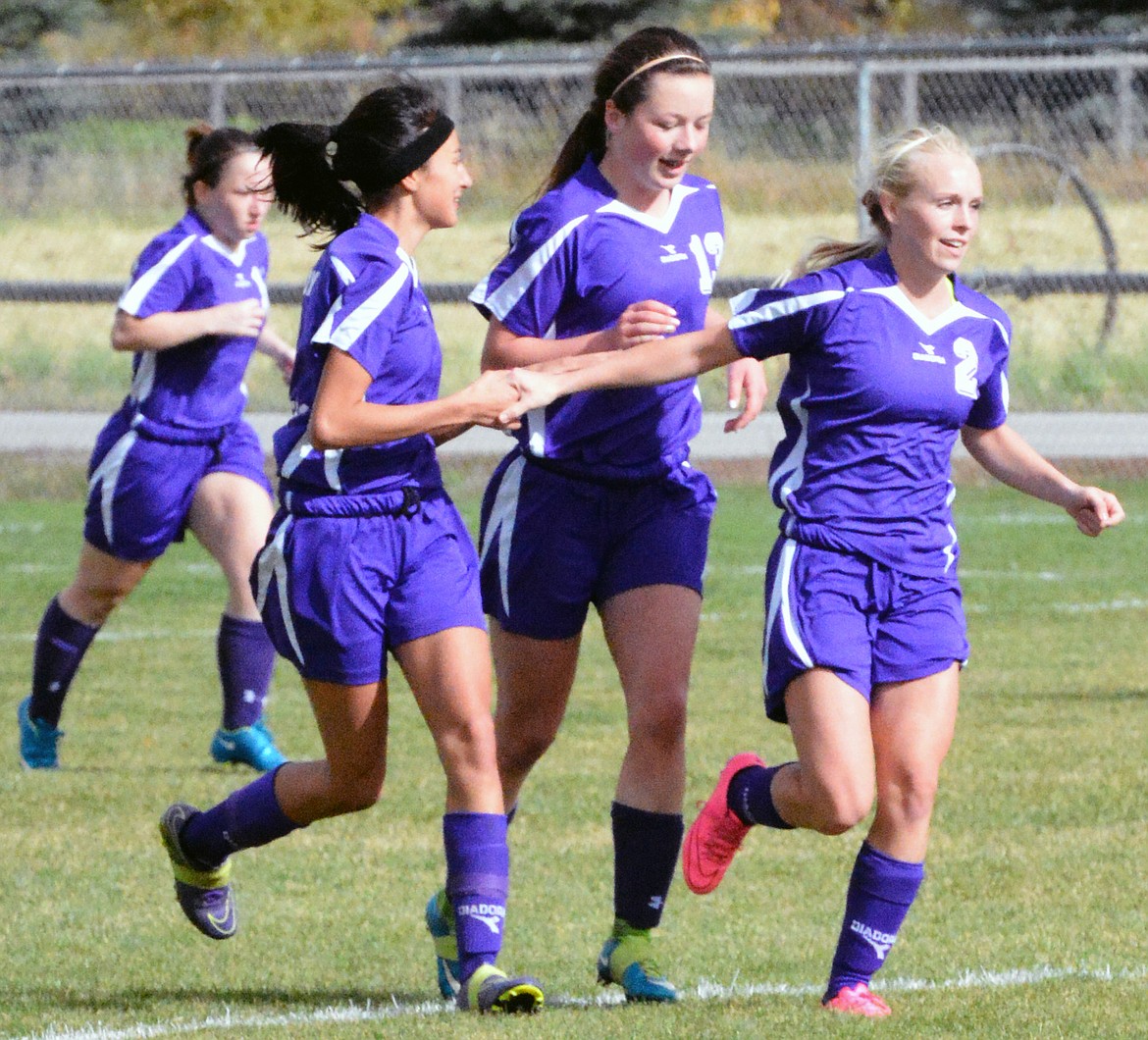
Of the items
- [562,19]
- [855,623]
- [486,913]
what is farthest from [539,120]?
[486,913]

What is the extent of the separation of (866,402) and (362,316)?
1.06 meters

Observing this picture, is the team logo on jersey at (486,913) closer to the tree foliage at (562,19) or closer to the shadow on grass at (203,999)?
the shadow on grass at (203,999)

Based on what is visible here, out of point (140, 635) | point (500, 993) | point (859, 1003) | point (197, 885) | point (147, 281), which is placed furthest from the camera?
point (140, 635)

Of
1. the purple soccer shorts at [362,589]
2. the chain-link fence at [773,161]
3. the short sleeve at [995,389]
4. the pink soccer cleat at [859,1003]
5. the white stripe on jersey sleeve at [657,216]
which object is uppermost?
the chain-link fence at [773,161]

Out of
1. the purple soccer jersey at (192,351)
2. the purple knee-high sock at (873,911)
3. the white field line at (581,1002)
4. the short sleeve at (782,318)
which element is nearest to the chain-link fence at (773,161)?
the purple soccer jersey at (192,351)

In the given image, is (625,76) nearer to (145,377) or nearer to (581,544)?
(581,544)

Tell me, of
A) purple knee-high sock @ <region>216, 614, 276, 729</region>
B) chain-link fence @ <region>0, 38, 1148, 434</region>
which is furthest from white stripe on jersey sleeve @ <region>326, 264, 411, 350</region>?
chain-link fence @ <region>0, 38, 1148, 434</region>

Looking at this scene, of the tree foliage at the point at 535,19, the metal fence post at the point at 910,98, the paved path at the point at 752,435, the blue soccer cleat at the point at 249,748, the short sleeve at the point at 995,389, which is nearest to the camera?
the short sleeve at the point at 995,389

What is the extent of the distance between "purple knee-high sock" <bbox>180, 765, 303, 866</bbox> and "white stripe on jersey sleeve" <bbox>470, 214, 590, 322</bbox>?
1.16m

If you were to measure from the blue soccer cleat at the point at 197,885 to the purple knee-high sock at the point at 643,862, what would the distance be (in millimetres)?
945

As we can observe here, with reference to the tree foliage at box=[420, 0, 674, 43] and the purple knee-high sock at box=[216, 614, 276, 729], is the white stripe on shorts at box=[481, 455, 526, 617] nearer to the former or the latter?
the purple knee-high sock at box=[216, 614, 276, 729]

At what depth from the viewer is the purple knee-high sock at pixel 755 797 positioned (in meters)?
4.82

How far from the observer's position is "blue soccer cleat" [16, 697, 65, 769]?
7668mm

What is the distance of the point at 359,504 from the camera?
4.62 metres
